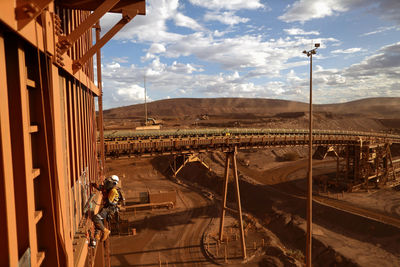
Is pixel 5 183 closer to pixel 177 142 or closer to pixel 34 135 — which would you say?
pixel 34 135

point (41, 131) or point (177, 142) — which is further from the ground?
point (41, 131)

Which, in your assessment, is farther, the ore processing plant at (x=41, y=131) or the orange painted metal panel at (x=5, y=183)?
the ore processing plant at (x=41, y=131)

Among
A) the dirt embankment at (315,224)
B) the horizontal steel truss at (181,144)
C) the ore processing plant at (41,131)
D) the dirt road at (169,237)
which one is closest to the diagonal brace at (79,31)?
the ore processing plant at (41,131)

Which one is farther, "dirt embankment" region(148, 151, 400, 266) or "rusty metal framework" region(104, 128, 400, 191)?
"dirt embankment" region(148, 151, 400, 266)

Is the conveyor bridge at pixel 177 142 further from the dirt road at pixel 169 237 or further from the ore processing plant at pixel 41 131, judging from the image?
the ore processing plant at pixel 41 131

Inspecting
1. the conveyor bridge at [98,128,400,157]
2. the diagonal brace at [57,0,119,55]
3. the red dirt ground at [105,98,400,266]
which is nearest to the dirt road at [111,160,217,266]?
the red dirt ground at [105,98,400,266]

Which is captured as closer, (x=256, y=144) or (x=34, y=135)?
(x=34, y=135)

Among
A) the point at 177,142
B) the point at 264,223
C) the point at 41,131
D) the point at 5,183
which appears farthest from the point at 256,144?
the point at 5,183

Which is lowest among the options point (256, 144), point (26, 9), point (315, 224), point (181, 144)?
point (315, 224)

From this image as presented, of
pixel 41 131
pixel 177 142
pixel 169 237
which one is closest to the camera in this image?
pixel 41 131

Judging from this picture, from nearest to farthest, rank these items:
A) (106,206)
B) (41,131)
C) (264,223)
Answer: (41,131) → (106,206) → (264,223)

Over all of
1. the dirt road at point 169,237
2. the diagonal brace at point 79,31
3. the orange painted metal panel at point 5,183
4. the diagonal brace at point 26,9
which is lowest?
the dirt road at point 169,237

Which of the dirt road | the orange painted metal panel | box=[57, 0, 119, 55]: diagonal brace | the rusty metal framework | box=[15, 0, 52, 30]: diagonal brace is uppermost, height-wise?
box=[57, 0, 119, 55]: diagonal brace

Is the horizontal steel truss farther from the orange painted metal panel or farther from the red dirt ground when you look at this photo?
the orange painted metal panel
